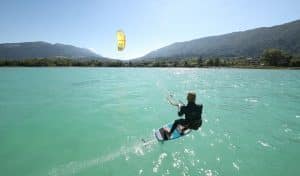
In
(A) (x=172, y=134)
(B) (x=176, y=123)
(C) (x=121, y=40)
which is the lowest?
(A) (x=172, y=134)

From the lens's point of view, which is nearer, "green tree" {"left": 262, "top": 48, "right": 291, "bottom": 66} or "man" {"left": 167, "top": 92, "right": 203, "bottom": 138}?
"man" {"left": 167, "top": 92, "right": 203, "bottom": 138}

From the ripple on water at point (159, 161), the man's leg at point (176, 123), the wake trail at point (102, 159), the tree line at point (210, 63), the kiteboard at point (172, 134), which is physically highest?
the tree line at point (210, 63)

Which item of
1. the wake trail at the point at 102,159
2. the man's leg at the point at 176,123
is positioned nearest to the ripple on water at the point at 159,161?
the wake trail at the point at 102,159

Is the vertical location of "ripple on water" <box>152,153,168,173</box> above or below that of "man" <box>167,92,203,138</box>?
below

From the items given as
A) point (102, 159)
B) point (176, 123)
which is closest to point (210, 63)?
point (176, 123)

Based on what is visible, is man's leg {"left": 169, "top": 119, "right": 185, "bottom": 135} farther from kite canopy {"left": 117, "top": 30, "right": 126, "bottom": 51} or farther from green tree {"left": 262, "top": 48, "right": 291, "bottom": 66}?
green tree {"left": 262, "top": 48, "right": 291, "bottom": 66}

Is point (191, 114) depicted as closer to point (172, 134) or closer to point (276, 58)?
point (172, 134)

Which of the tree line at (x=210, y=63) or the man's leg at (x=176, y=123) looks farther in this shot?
the tree line at (x=210, y=63)

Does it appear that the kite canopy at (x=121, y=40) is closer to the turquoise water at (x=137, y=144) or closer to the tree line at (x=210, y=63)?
the turquoise water at (x=137, y=144)

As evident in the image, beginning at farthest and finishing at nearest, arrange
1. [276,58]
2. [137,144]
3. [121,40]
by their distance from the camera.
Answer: [276,58], [121,40], [137,144]

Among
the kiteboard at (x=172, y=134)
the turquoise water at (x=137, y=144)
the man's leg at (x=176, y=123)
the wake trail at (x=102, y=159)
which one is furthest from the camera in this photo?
the kiteboard at (x=172, y=134)

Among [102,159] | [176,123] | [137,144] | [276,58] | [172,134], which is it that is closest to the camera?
[102,159]

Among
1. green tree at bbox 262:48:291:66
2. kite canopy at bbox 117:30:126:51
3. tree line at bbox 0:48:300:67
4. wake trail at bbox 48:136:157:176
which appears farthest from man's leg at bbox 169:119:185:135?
green tree at bbox 262:48:291:66

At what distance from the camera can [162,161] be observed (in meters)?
11.8
